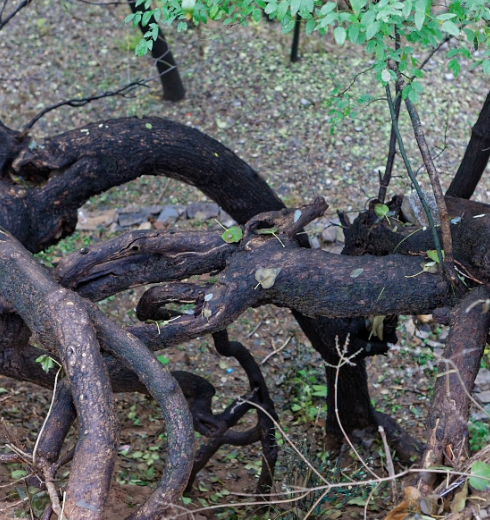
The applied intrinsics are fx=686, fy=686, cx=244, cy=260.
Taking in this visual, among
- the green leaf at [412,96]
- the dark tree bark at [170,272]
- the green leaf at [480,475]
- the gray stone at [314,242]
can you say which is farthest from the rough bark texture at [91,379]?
the gray stone at [314,242]

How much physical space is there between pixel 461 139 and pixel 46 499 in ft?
18.7

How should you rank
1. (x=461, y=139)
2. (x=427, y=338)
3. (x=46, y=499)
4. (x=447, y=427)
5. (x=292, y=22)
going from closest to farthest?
(x=447, y=427) < (x=292, y=22) < (x=46, y=499) < (x=427, y=338) < (x=461, y=139)

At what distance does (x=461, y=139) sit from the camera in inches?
282

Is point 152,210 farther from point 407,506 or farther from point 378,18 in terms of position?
point 407,506

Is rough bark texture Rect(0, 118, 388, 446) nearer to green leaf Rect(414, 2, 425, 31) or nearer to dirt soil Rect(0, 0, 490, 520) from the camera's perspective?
dirt soil Rect(0, 0, 490, 520)

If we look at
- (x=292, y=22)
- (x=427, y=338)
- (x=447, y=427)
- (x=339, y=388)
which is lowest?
(x=427, y=338)

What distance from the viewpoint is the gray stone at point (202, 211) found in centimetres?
651

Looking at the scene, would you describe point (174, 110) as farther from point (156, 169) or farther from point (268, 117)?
point (156, 169)

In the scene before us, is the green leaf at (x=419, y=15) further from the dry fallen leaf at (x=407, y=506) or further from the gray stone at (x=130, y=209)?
the gray stone at (x=130, y=209)

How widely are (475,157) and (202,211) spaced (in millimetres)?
2972

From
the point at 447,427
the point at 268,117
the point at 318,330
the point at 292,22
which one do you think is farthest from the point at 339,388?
the point at 268,117

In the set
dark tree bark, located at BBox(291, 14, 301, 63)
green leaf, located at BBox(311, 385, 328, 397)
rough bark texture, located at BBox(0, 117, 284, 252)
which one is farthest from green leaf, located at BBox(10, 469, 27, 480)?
dark tree bark, located at BBox(291, 14, 301, 63)

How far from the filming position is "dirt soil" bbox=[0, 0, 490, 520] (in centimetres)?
455

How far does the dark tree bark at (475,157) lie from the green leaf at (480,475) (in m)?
2.54
